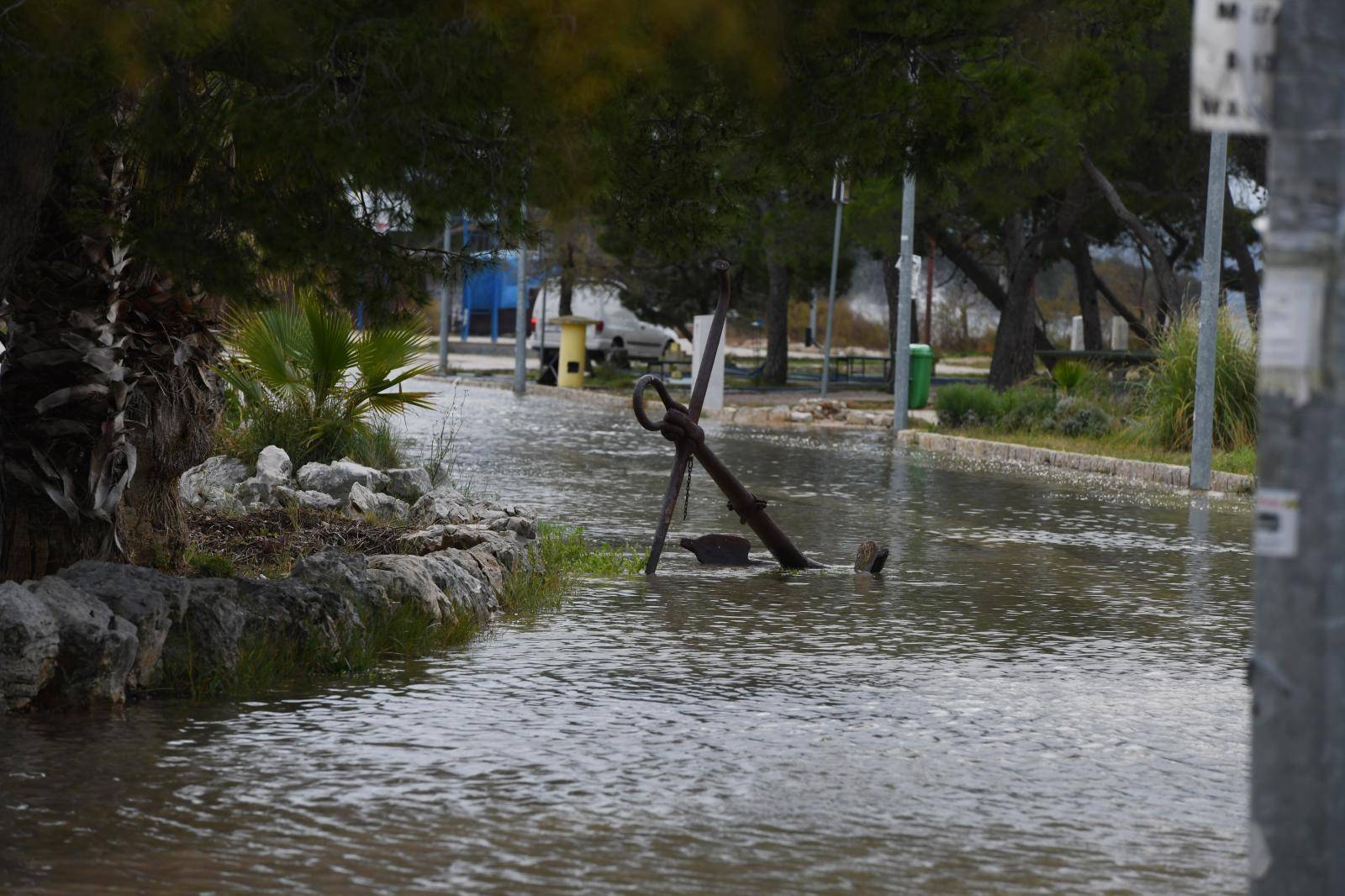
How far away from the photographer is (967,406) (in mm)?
24125

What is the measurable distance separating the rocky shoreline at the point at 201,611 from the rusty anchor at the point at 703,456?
2.97ft

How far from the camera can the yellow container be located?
36.6 metres

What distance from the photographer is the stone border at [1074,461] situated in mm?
16828

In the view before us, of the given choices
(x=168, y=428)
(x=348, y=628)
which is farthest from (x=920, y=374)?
(x=348, y=628)

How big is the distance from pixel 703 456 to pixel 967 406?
15179 millimetres

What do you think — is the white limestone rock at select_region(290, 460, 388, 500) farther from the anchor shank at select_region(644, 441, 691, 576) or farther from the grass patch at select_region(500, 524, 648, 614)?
the anchor shank at select_region(644, 441, 691, 576)

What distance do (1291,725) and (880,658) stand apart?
442cm

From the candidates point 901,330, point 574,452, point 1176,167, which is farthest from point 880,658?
point 1176,167

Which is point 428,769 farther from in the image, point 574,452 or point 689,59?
point 574,452

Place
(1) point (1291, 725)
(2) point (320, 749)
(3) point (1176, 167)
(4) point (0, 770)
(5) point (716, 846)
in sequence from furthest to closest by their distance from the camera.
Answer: (3) point (1176, 167)
(2) point (320, 749)
(4) point (0, 770)
(5) point (716, 846)
(1) point (1291, 725)

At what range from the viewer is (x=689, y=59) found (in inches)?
244

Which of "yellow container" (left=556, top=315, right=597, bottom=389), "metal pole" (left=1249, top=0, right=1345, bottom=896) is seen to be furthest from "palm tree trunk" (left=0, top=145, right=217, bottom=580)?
"yellow container" (left=556, top=315, right=597, bottom=389)

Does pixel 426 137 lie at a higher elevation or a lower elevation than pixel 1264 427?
higher

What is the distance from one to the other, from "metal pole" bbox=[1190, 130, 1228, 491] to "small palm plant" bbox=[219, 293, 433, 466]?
25.5 feet
